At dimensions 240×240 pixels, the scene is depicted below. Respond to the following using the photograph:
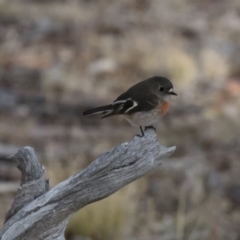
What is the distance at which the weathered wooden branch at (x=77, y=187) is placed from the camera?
13.4 ft

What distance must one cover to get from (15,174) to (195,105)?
536 cm

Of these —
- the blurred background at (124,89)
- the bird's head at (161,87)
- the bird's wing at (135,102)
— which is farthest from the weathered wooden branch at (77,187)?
the blurred background at (124,89)

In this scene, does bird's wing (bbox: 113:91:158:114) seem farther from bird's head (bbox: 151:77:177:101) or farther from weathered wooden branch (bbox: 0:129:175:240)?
weathered wooden branch (bbox: 0:129:175:240)

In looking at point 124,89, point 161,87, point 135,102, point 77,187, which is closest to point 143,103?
point 135,102

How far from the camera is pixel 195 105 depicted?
14.1m

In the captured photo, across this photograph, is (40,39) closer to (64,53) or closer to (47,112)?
(64,53)

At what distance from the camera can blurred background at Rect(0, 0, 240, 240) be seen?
9.15m

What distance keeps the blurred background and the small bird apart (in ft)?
12.4

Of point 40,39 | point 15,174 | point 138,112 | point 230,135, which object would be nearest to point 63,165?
point 15,174

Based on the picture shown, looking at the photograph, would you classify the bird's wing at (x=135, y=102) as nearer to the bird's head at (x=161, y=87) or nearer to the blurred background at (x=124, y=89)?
the bird's head at (x=161, y=87)

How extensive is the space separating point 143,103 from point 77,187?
2.79ft

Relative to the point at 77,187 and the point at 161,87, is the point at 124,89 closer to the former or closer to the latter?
the point at 161,87

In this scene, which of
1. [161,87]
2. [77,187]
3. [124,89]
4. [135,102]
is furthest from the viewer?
[124,89]

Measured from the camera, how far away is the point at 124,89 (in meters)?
14.5
